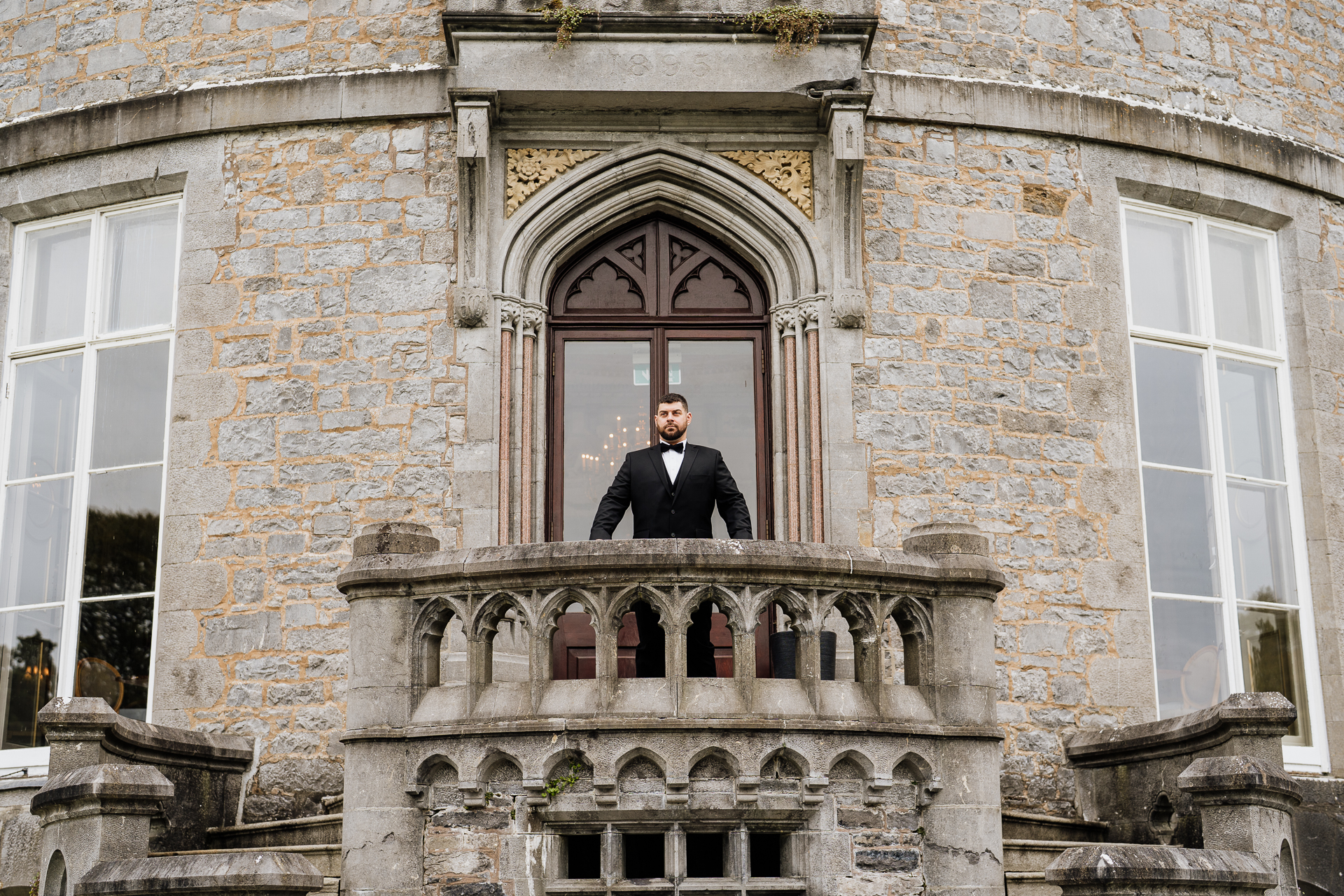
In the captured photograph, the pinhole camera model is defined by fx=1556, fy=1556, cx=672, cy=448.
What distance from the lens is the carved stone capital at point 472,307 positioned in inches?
348

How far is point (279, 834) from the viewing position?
25.1 feet

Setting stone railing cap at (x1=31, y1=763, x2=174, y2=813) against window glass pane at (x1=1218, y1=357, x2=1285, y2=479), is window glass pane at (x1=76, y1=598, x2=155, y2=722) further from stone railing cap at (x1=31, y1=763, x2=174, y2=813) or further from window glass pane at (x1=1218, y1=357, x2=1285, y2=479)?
window glass pane at (x1=1218, y1=357, x2=1285, y2=479)

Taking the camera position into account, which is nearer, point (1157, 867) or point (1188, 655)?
point (1157, 867)

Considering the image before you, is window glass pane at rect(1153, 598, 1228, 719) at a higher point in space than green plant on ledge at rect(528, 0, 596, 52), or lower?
lower

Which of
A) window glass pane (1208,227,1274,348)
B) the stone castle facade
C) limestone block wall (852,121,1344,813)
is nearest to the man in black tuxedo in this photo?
the stone castle facade

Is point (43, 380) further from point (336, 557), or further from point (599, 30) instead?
point (599, 30)

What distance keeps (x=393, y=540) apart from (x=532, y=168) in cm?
332

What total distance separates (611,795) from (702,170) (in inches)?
172

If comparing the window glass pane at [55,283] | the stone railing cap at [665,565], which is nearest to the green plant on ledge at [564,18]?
the window glass pane at [55,283]

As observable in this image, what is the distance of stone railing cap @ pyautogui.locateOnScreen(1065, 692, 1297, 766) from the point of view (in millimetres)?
6723

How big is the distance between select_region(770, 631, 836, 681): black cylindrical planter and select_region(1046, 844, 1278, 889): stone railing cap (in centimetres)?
137

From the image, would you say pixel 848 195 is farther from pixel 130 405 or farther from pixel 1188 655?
pixel 130 405

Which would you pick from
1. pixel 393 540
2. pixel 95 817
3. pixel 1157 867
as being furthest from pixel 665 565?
pixel 95 817

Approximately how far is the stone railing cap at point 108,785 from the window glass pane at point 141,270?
3925 millimetres
